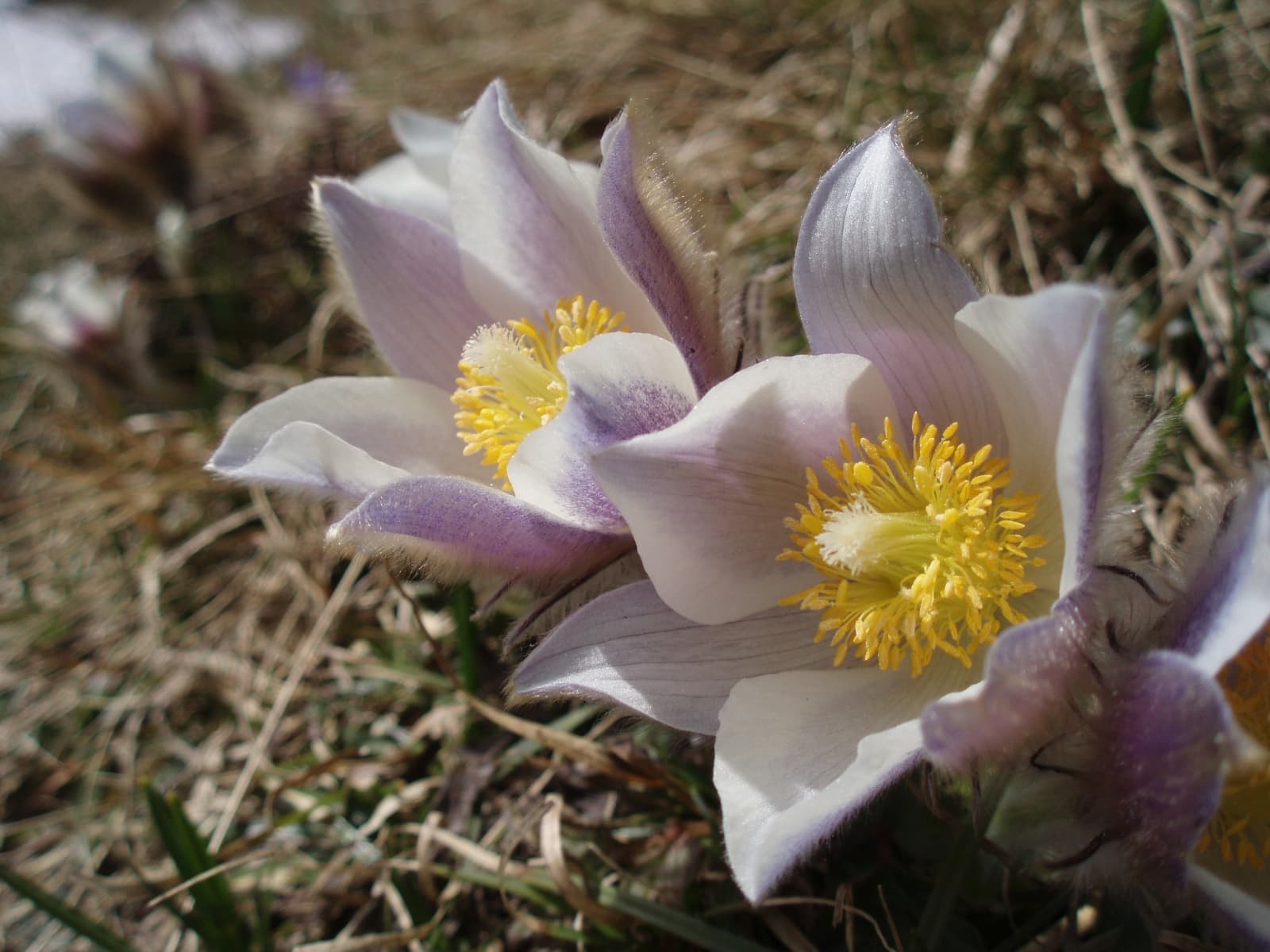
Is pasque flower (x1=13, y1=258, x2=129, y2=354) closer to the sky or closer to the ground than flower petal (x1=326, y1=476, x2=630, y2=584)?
closer to the sky

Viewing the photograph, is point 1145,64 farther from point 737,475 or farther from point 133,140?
point 133,140

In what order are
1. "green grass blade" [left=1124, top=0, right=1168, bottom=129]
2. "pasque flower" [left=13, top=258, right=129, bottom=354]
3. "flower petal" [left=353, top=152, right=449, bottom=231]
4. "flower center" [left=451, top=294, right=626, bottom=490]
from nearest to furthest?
"flower center" [left=451, top=294, right=626, bottom=490], "flower petal" [left=353, top=152, right=449, bottom=231], "green grass blade" [left=1124, top=0, right=1168, bottom=129], "pasque flower" [left=13, top=258, right=129, bottom=354]

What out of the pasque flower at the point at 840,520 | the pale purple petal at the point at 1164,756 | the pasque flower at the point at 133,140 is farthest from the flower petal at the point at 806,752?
the pasque flower at the point at 133,140

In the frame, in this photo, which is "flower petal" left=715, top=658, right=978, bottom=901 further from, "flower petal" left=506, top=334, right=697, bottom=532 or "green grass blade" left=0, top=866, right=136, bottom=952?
"green grass blade" left=0, top=866, right=136, bottom=952

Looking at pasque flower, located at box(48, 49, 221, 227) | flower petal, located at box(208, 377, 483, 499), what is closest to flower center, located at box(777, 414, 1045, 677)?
flower petal, located at box(208, 377, 483, 499)

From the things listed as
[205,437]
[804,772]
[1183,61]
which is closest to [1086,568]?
[804,772]

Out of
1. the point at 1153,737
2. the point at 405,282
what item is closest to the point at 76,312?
the point at 405,282
